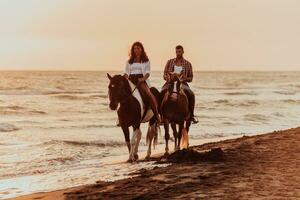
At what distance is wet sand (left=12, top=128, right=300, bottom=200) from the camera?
24.7ft

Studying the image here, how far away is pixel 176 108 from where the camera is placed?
43.0 feet

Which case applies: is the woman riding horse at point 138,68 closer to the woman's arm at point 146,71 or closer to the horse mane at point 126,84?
the woman's arm at point 146,71

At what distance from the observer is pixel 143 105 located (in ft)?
40.2

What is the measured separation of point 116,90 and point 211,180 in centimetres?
385

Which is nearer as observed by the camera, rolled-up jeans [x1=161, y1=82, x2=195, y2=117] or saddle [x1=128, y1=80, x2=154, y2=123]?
saddle [x1=128, y1=80, x2=154, y2=123]

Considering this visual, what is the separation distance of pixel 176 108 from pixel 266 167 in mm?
3968

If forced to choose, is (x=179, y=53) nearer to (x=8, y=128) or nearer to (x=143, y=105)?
(x=143, y=105)

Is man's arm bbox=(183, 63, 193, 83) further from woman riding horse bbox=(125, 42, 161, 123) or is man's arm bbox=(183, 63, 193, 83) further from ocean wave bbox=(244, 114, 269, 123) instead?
ocean wave bbox=(244, 114, 269, 123)

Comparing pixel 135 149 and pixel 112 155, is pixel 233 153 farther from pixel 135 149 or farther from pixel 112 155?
pixel 112 155

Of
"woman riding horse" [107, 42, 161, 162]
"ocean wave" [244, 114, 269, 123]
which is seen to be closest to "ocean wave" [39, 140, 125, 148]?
"woman riding horse" [107, 42, 161, 162]

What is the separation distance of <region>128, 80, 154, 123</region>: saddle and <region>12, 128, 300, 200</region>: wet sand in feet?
4.66

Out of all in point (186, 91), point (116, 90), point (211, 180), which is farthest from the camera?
point (186, 91)

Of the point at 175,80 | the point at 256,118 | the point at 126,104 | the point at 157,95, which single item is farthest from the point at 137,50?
the point at 256,118

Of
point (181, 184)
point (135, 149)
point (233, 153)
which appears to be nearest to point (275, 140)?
point (233, 153)
